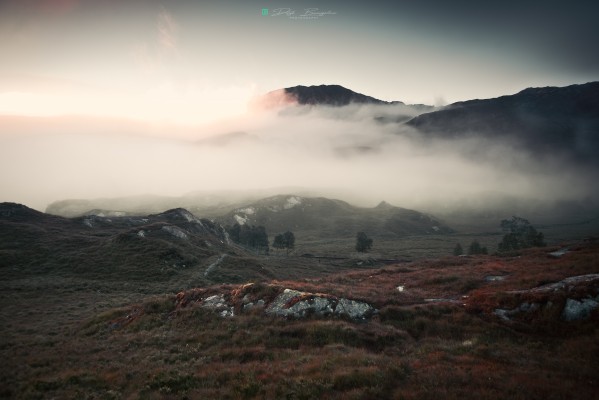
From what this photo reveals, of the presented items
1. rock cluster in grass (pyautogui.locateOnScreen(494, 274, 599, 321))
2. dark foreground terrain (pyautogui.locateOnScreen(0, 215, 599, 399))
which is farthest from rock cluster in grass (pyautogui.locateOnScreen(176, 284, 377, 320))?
rock cluster in grass (pyautogui.locateOnScreen(494, 274, 599, 321))

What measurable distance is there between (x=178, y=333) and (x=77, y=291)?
39.2 m

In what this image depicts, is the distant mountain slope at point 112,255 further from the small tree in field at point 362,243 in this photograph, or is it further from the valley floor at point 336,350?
the small tree in field at point 362,243

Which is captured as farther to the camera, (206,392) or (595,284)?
(595,284)

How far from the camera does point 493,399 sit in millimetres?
12602

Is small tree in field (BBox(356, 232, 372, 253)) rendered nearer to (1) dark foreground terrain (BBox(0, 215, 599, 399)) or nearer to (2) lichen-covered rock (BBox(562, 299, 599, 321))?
(1) dark foreground terrain (BBox(0, 215, 599, 399))

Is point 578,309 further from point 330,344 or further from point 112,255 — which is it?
point 112,255

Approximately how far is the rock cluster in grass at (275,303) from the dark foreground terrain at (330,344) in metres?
0.12

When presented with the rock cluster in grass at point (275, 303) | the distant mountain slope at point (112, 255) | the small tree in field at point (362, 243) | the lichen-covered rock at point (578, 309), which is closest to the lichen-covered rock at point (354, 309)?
the rock cluster in grass at point (275, 303)

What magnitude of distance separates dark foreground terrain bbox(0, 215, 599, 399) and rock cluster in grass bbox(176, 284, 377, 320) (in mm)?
119

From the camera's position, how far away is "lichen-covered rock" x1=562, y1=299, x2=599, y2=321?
68.6 ft

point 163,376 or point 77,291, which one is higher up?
point 163,376

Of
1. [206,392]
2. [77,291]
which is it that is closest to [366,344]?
[206,392]

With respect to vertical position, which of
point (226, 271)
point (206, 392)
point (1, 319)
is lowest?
point (226, 271)

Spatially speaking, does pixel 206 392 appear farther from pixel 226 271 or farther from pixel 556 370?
pixel 226 271
